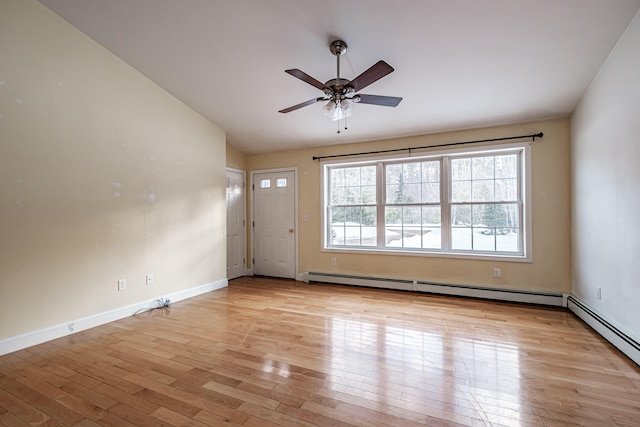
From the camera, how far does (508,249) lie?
4.21 m

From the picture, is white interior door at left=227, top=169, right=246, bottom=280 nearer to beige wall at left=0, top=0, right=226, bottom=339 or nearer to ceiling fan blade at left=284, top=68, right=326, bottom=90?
beige wall at left=0, top=0, right=226, bottom=339

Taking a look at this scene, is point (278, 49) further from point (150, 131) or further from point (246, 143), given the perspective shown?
point (246, 143)

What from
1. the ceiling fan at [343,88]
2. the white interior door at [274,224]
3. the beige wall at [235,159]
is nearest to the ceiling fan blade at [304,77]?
the ceiling fan at [343,88]

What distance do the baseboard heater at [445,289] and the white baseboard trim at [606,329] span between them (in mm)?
255

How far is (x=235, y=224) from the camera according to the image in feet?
19.1

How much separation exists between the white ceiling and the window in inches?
25.2

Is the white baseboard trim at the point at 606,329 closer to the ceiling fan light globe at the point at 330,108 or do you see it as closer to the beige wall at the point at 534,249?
the beige wall at the point at 534,249

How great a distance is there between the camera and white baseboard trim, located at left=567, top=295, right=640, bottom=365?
244 centimetres

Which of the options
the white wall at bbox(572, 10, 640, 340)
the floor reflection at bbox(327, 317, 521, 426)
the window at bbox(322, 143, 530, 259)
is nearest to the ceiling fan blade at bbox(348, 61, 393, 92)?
the white wall at bbox(572, 10, 640, 340)

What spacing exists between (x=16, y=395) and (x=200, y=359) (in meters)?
1.18

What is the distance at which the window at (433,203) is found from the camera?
4.21 m

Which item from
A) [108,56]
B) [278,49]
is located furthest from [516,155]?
[108,56]

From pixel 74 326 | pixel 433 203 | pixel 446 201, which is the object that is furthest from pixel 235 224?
pixel 446 201

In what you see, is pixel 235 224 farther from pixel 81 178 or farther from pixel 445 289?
pixel 445 289
